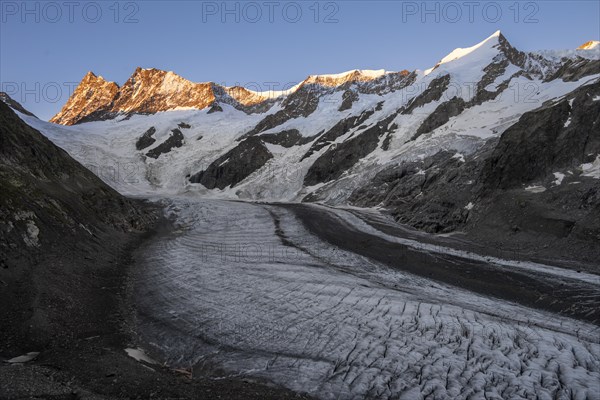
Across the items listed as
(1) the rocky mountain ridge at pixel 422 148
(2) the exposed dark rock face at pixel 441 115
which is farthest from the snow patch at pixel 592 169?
(2) the exposed dark rock face at pixel 441 115

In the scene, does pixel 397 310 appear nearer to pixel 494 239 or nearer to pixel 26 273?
pixel 26 273

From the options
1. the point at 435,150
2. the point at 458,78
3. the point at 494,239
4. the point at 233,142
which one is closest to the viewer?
the point at 494,239

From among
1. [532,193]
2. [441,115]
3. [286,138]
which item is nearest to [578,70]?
[441,115]

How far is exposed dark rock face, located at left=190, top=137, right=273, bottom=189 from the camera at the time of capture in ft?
279

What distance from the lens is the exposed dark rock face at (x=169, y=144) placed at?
334 ft

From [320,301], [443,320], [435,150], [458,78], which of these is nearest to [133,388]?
[320,301]

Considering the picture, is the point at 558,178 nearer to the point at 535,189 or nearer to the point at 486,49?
the point at 535,189

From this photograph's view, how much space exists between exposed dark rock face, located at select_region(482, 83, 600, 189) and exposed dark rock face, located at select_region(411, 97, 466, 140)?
31.2 m

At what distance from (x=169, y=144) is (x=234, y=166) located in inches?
1107

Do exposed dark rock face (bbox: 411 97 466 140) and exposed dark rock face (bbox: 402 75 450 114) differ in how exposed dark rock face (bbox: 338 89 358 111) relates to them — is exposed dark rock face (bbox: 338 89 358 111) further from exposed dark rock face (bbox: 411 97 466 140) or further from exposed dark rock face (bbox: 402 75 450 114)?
exposed dark rock face (bbox: 411 97 466 140)

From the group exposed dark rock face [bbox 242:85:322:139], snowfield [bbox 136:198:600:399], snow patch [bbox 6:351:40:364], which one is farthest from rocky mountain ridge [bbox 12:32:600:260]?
snow patch [bbox 6:351:40:364]

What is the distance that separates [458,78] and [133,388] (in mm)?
80207

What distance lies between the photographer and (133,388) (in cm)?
848

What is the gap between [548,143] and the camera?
1201 inches
